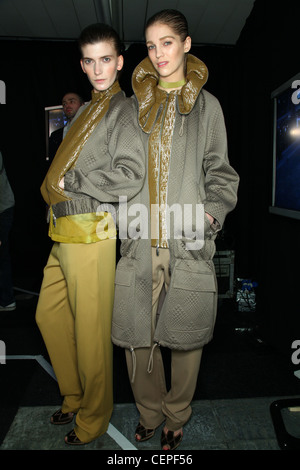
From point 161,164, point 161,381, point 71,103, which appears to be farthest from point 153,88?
point 71,103

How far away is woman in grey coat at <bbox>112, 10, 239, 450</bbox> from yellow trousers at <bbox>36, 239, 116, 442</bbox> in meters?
0.06

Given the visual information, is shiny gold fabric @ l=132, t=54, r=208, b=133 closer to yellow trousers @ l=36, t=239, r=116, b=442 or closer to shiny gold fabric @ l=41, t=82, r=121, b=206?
shiny gold fabric @ l=41, t=82, r=121, b=206

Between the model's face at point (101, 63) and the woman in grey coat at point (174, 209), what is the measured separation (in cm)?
11

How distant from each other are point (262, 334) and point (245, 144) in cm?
181

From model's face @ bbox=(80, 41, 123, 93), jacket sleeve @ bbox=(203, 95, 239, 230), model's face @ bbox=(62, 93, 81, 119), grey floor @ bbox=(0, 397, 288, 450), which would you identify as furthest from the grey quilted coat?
model's face @ bbox=(62, 93, 81, 119)

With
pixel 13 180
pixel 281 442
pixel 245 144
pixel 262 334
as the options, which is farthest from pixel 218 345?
pixel 13 180

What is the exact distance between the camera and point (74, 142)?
1.40 m

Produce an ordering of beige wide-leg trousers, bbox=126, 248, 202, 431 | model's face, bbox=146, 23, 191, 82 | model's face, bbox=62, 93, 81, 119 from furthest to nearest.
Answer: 1. model's face, bbox=62, 93, 81, 119
2. beige wide-leg trousers, bbox=126, 248, 202, 431
3. model's face, bbox=146, 23, 191, 82

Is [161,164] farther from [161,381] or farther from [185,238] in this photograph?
[161,381]

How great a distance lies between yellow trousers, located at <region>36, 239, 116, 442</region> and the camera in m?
1.43

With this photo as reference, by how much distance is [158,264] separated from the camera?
4.80ft

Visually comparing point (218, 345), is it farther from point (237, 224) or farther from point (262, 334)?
point (237, 224)

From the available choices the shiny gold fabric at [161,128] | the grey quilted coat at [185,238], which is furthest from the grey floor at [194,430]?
the shiny gold fabric at [161,128]

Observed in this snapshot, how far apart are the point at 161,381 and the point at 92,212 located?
790mm
